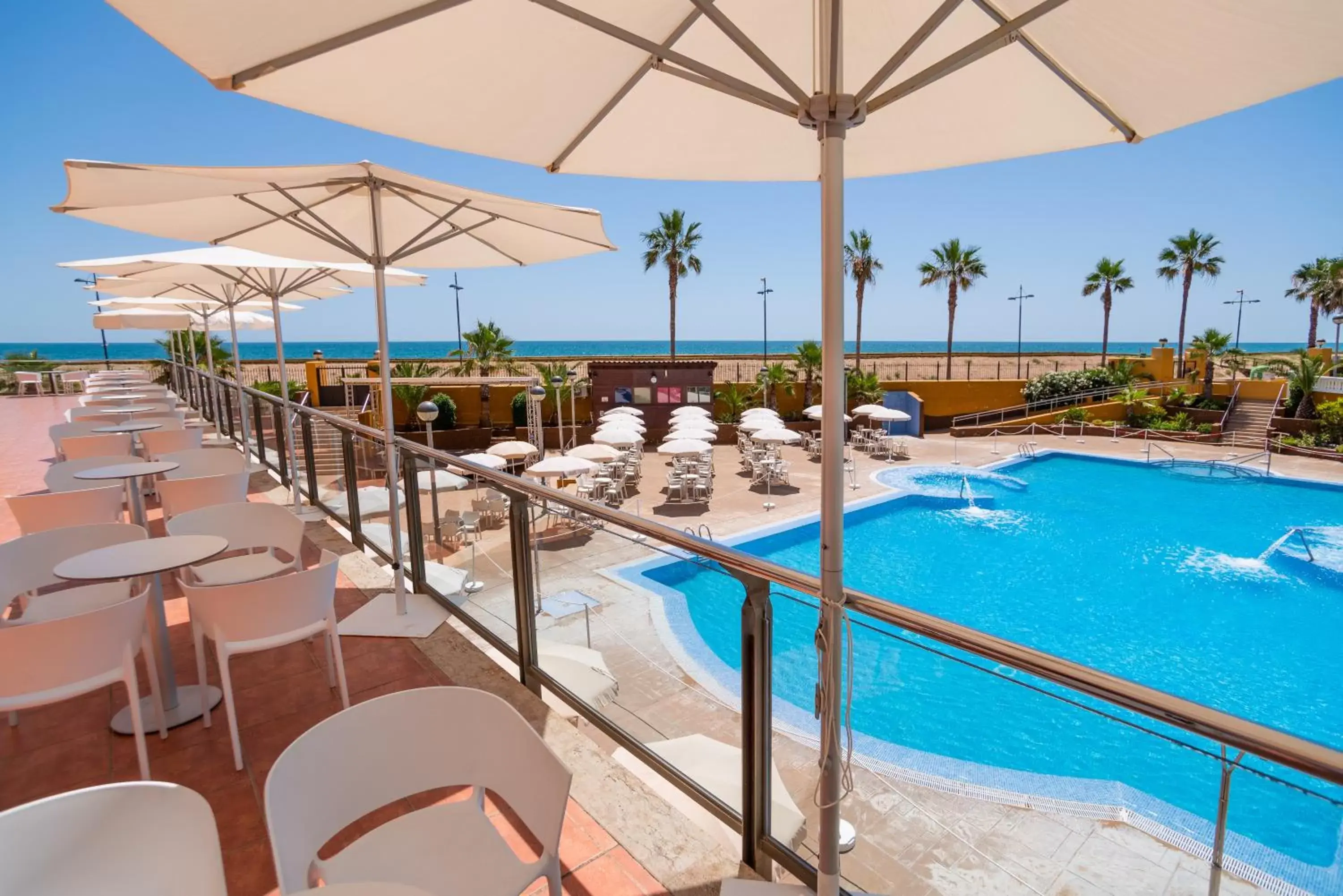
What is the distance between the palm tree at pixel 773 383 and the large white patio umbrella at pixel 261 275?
1884cm

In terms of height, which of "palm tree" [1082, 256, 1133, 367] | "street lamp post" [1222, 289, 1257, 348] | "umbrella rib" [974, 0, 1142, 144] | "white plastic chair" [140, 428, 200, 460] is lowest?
"white plastic chair" [140, 428, 200, 460]

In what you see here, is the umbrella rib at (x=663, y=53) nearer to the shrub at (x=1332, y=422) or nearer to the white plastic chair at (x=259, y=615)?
the white plastic chair at (x=259, y=615)

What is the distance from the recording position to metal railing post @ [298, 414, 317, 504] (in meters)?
6.15

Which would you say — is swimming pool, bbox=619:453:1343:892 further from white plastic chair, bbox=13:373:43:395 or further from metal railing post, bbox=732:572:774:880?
white plastic chair, bbox=13:373:43:395

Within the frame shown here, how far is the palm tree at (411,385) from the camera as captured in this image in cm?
2077

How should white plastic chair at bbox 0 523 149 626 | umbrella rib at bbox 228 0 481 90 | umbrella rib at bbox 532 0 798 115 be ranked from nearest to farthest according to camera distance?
umbrella rib at bbox 532 0 798 115 → umbrella rib at bbox 228 0 481 90 → white plastic chair at bbox 0 523 149 626

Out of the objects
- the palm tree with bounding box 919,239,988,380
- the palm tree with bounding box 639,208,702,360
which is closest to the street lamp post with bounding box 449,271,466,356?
the palm tree with bounding box 639,208,702,360

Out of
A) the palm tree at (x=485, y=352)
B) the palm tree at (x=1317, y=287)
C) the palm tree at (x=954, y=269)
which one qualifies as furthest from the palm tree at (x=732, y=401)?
the palm tree at (x=1317, y=287)

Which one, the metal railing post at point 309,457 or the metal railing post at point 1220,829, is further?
the metal railing post at point 309,457

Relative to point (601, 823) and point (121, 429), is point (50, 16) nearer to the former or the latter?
point (121, 429)

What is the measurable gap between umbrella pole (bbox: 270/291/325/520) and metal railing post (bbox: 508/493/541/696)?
12.8 feet

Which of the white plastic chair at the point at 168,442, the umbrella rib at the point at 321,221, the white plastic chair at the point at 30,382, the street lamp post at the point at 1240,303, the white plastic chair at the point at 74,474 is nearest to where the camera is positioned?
the umbrella rib at the point at 321,221

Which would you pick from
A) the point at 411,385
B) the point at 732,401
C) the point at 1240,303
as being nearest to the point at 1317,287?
the point at 1240,303

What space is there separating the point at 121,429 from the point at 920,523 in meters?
13.0
